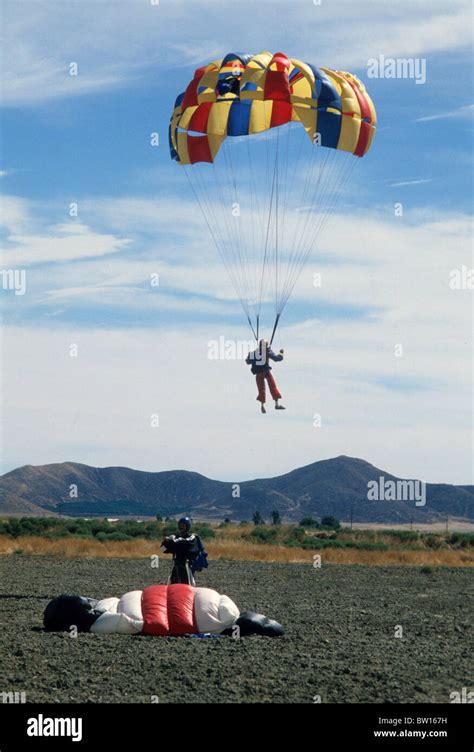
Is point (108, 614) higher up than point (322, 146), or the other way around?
point (322, 146)

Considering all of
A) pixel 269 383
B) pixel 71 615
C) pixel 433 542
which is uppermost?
pixel 269 383

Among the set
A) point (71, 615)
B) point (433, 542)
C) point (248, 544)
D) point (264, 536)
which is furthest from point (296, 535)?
point (71, 615)

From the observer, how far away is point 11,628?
621 inches

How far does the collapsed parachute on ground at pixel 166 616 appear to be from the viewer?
15078 millimetres

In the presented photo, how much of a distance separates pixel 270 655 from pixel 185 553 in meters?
2.73

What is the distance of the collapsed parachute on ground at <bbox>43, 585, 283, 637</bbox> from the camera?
49.5 feet

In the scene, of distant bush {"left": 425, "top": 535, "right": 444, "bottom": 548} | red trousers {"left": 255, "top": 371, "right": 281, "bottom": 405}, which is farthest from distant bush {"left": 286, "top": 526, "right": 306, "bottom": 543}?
red trousers {"left": 255, "top": 371, "right": 281, "bottom": 405}

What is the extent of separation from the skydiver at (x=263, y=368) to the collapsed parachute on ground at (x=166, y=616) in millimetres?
5798

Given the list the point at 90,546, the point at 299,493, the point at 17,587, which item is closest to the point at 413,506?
the point at 299,493

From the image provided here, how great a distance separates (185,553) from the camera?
16.2 metres

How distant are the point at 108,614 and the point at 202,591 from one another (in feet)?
4.61

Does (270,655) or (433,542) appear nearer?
(270,655)

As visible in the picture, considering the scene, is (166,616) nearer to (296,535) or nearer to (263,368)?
(263,368)
